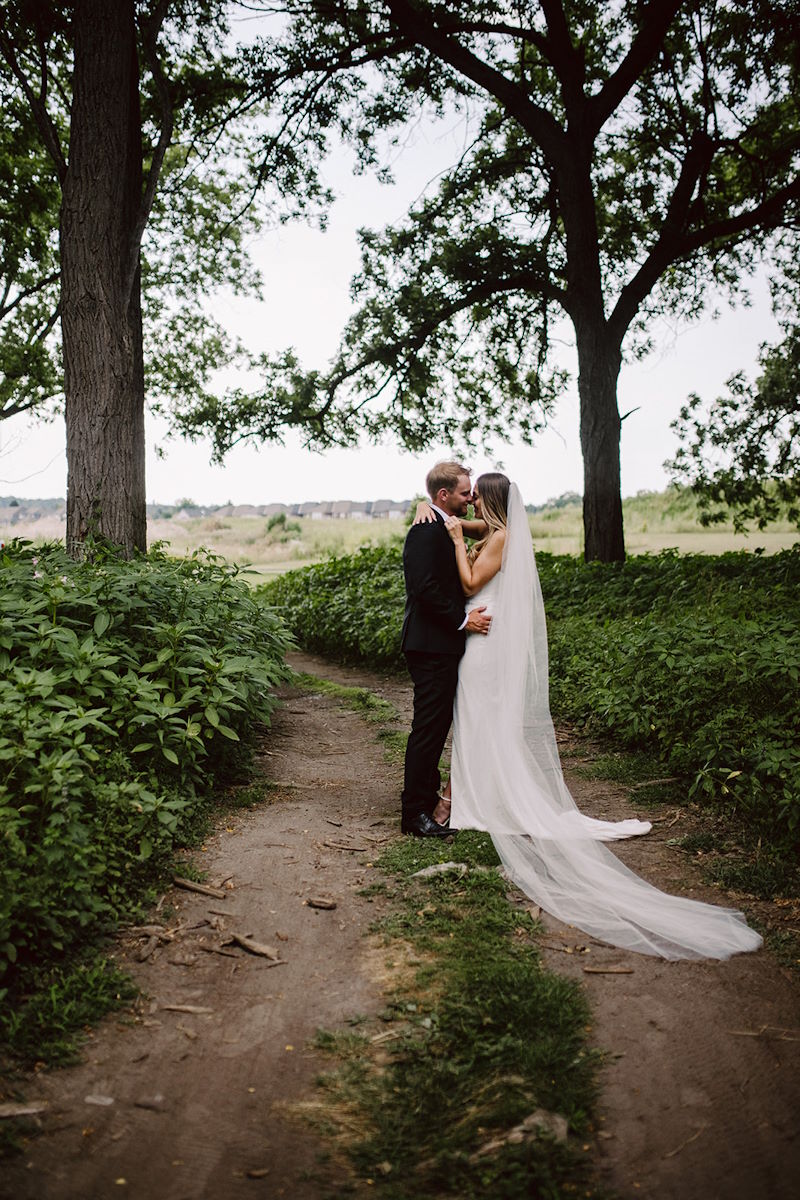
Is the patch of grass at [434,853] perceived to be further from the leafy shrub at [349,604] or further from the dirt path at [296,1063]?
the leafy shrub at [349,604]

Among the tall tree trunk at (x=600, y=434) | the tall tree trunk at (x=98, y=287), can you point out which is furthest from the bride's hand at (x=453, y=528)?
the tall tree trunk at (x=600, y=434)

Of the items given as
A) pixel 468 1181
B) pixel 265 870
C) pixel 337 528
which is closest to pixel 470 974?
pixel 468 1181

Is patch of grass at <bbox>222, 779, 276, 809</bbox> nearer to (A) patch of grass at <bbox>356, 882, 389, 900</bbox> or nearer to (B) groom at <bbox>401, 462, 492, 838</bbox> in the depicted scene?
(B) groom at <bbox>401, 462, 492, 838</bbox>

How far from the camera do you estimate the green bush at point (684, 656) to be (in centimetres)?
575

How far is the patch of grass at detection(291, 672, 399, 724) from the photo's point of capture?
937 centimetres

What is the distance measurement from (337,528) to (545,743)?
25.6 metres

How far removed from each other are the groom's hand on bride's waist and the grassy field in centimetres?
1622

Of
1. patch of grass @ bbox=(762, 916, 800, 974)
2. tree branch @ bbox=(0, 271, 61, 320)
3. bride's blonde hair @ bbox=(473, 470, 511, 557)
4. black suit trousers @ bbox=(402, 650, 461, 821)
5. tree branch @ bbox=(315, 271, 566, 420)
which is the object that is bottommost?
patch of grass @ bbox=(762, 916, 800, 974)

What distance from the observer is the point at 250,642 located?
25.2 feet

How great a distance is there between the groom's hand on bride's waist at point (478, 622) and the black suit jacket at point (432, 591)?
2.4 inches

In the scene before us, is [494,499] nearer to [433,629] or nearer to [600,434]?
[433,629]

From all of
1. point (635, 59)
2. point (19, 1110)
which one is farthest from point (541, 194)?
point (19, 1110)

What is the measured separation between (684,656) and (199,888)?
4.48 metres

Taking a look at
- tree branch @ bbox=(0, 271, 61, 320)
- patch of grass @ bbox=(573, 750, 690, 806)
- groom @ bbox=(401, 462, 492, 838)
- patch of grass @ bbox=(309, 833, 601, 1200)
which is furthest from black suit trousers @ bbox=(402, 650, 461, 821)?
tree branch @ bbox=(0, 271, 61, 320)
